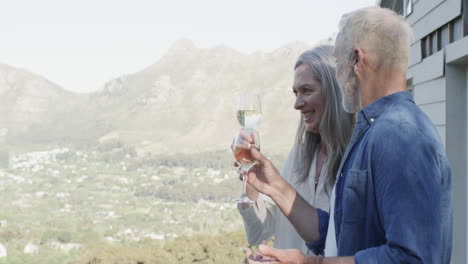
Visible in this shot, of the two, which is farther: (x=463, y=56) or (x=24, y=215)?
(x=24, y=215)

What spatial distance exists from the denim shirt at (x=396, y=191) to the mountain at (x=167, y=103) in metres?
44.0

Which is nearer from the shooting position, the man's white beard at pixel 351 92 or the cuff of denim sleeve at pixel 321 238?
the man's white beard at pixel 351 92

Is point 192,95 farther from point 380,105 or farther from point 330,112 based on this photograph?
point 380,105

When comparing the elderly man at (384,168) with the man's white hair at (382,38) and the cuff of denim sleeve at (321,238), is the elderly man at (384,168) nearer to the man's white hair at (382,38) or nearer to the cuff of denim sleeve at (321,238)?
the man's white hair at (382,38)

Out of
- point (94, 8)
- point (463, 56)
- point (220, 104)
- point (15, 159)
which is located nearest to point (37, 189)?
point (15, 159)

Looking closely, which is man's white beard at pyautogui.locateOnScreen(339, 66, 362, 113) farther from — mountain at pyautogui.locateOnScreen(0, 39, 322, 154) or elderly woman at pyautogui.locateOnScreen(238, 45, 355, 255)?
mountain at pyautogui.locateOnScreen(0, 39, 322, 154)

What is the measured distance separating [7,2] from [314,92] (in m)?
80.8

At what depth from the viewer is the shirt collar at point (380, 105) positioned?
3.72 feet

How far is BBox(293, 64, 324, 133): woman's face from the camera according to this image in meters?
1.83

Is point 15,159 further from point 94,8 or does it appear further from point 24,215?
point 94,8

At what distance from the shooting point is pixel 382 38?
44.3 inches

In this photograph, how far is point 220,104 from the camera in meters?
61.1

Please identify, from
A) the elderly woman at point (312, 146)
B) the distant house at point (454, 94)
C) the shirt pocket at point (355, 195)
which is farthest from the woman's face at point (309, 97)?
the distant house at point (454, 94)

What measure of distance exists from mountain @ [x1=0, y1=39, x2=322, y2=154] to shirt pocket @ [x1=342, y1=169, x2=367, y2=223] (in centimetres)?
4398
